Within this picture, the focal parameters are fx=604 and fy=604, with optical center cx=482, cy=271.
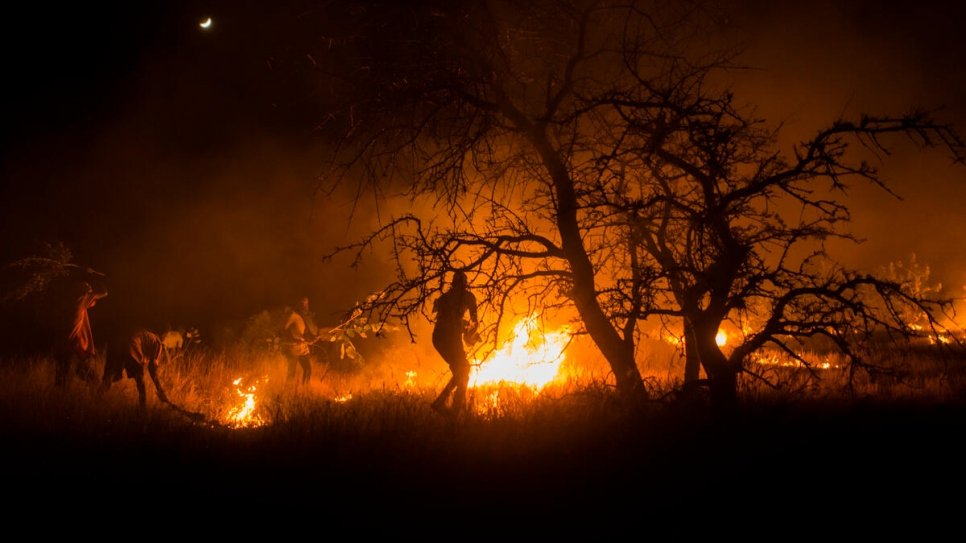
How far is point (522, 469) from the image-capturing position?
4922 mm

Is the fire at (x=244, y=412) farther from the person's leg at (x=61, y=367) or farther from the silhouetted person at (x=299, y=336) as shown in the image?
the person's leg at (x=61, y=367)

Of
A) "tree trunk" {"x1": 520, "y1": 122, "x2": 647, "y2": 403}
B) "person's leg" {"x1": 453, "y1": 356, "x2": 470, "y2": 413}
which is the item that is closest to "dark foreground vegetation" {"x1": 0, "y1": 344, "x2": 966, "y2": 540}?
"tree trunk" {"x1": 520, "y1": 122, "x2": 647, "y2": 403}

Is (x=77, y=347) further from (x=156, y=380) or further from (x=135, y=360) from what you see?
(x=156, y=380)

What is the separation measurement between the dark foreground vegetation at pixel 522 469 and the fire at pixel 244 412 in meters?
0.63

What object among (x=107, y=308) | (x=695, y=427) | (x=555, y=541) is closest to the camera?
(x=555, y=541)

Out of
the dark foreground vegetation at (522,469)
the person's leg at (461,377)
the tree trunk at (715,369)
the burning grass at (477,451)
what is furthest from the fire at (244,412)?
the tree trunk at (715,369)

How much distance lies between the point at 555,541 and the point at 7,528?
3760 millimetres

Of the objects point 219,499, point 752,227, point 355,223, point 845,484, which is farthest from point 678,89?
point 355,223

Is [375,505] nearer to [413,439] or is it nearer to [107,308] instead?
[413,439]

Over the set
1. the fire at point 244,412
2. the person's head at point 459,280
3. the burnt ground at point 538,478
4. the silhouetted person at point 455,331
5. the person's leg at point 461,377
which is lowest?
the burnt ground at point 538,478

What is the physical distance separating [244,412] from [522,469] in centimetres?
486

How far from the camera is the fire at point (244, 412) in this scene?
7207mm

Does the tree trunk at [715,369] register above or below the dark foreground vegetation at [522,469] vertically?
above

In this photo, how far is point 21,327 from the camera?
14.6 metres
